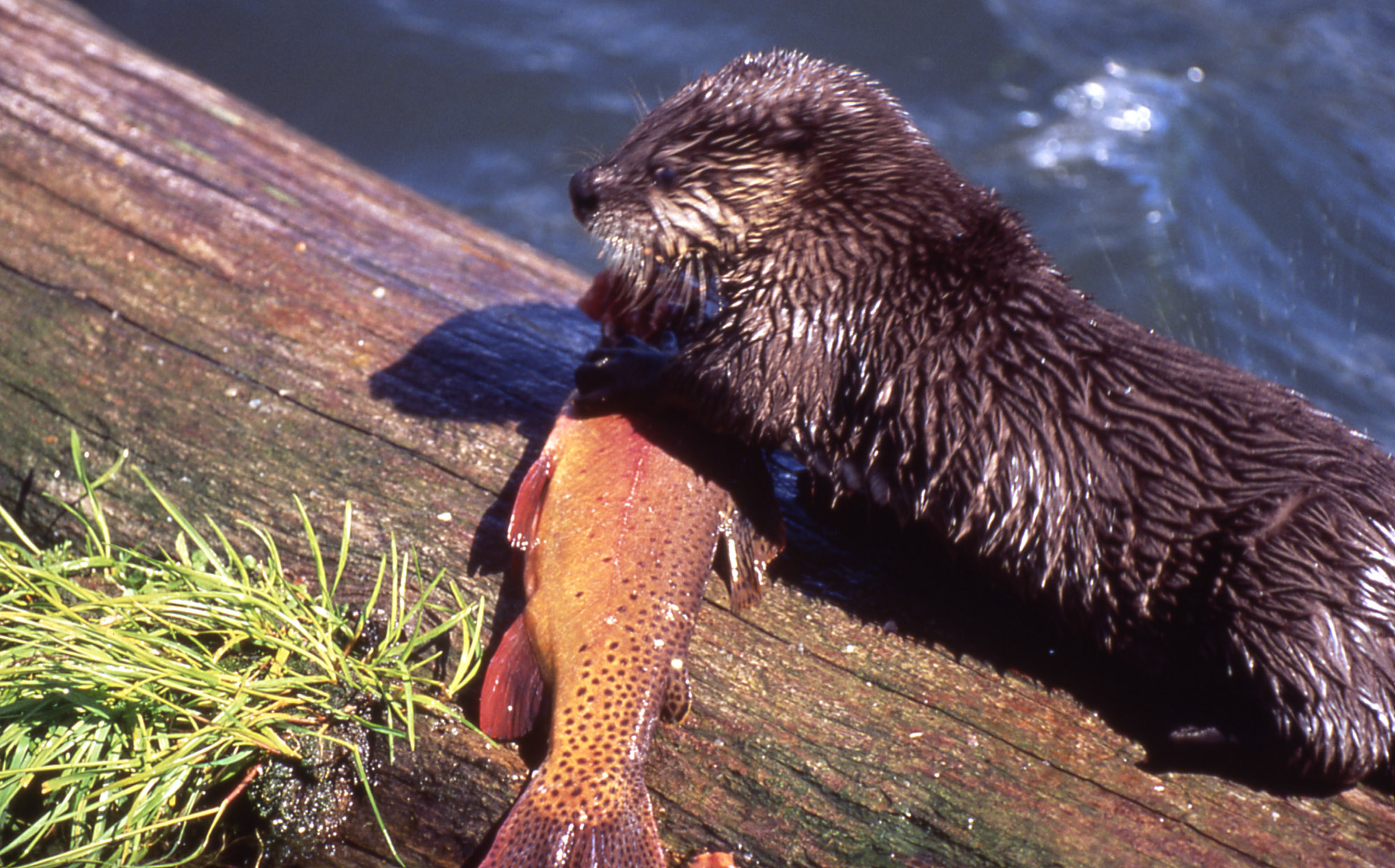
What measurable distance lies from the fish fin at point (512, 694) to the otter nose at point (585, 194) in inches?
49.1

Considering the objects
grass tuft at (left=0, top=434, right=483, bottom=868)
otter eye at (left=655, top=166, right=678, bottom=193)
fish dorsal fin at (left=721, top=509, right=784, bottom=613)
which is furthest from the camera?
otter eye at (left=655, top=166, right=678, bottom=193)

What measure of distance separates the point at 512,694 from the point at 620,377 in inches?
36.6

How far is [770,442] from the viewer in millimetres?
2732

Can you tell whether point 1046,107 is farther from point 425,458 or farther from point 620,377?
point 425,458

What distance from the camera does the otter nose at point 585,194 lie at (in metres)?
2.85

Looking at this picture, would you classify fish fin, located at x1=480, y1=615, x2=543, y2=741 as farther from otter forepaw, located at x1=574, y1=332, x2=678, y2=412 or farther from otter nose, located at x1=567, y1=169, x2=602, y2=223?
otter nose, located at x1=567, y1=169, x2=602, y2=223

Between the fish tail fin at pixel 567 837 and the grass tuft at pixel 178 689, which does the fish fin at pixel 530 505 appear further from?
the fish tail fin at pixel 567 837

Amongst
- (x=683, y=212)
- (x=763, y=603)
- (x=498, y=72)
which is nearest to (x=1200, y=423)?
(x=763, y=603)

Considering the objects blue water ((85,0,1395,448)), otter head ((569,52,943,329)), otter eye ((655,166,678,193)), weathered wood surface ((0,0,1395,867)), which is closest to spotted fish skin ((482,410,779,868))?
weathered wood surface ((0,0,1395,867))

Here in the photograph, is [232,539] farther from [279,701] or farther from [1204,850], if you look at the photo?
[1204,850]

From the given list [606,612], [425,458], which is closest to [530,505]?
[606,612]

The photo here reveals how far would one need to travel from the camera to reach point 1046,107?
789cm

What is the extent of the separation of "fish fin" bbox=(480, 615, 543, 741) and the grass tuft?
4.9 inches

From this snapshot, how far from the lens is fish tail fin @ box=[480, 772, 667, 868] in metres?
1.97
